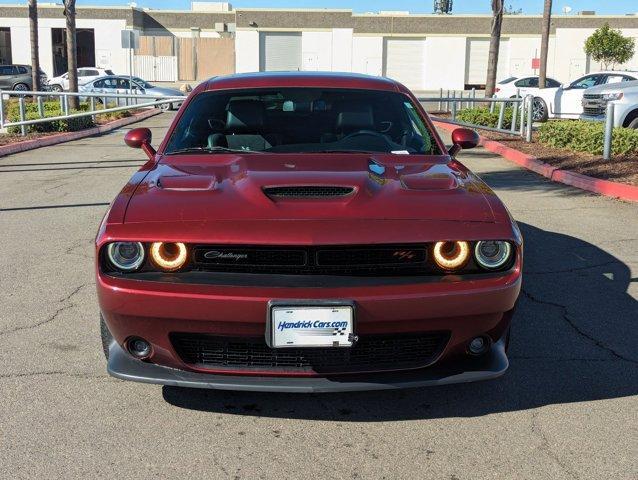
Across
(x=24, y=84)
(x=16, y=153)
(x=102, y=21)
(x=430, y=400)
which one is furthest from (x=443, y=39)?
(x=430, y=400)

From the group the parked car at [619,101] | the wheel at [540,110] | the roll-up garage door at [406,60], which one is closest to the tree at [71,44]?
the wheel at [540,110]

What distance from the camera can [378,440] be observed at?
3352mm

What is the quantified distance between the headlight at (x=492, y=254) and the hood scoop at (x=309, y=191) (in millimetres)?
633

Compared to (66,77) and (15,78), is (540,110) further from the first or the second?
(15,78)

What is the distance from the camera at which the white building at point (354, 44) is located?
5294 cm

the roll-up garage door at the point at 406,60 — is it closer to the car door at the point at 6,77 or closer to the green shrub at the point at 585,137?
the car door at the point at 6,77

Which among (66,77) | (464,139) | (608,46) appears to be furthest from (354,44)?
(464,139)

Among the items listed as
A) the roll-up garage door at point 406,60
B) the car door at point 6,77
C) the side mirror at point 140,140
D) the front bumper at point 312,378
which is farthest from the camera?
the roll-up garage door at point 406,60

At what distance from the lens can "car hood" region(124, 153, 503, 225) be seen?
3.32 meters

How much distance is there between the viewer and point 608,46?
4900 centimetres

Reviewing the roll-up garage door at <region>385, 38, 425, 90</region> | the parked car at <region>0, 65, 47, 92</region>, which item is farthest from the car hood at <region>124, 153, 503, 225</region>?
the roll-up garage door at <region>385, 38, 425, 90</region>

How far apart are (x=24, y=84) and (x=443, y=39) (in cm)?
2813

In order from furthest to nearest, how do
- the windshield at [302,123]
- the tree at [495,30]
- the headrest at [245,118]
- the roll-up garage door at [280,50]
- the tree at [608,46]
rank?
the roll-up garage door at [280,50] → the tree at [608,46] → the tree at [495,30] → the headrest at [245,118] → the windshield at [302,123]

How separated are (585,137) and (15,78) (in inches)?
1284
